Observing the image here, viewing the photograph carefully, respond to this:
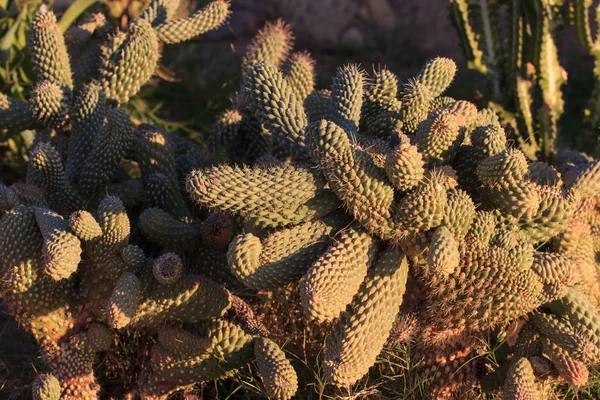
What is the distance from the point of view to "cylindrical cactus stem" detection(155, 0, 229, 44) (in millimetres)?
3496

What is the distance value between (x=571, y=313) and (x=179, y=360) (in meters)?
1.42

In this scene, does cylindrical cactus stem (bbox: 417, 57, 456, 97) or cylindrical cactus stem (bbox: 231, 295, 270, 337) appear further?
cylindrical cactus stem (bbox: 417, 57, 456, 97)

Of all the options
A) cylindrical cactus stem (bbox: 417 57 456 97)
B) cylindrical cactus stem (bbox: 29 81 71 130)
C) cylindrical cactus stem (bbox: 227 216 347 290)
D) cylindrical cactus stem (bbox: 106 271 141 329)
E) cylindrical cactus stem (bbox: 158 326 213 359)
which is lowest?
cylindrical cactus stem (bbox: 158 326 213 359)

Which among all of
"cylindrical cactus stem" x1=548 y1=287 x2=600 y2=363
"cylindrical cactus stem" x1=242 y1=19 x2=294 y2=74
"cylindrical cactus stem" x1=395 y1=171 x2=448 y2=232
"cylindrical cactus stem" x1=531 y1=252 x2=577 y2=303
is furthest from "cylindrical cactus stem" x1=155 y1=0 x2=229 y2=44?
"cylindrical cactus stem" x1=548 y1=287 x2=600 y2=363

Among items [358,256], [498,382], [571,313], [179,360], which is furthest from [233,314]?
[571,313]

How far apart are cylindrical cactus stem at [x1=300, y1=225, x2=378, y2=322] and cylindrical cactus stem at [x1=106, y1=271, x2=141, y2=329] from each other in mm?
633

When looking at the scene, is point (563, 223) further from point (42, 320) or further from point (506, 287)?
point (42, 320)

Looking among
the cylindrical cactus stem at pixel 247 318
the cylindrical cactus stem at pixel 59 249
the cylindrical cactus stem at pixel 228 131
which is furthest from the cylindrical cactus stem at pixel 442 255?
the cylindrical cactus stem at pixel 228 131

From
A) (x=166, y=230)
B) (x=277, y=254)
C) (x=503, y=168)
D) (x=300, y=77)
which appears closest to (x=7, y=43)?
(x=300, y=77)

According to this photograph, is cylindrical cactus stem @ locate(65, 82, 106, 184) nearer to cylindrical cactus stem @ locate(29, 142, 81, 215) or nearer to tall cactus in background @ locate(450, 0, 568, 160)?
cylindrical cactus stem @ locate(29, 142, 81, 215)

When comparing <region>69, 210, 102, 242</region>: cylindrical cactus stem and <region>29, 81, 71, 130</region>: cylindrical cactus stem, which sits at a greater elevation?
<region>29, 81, 71, 130</region>: cylindrical cactus stem

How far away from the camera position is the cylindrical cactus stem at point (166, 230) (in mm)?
2730

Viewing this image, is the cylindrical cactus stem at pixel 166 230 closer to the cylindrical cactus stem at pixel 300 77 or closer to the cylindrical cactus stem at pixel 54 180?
the cylindrical cactus stem at pixel 54 180

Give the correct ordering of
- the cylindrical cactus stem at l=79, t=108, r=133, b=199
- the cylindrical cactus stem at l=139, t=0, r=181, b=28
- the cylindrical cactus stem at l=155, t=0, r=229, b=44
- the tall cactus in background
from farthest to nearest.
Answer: the tall cactus in background, the cylindrical cactus stem at l=139, t=0, r=181, b=28, the cylindrical cactus stem at l=155, t=0, r=229, b=44, the cylindrical cactus stem at l=79, t=108, r=133, b=199
